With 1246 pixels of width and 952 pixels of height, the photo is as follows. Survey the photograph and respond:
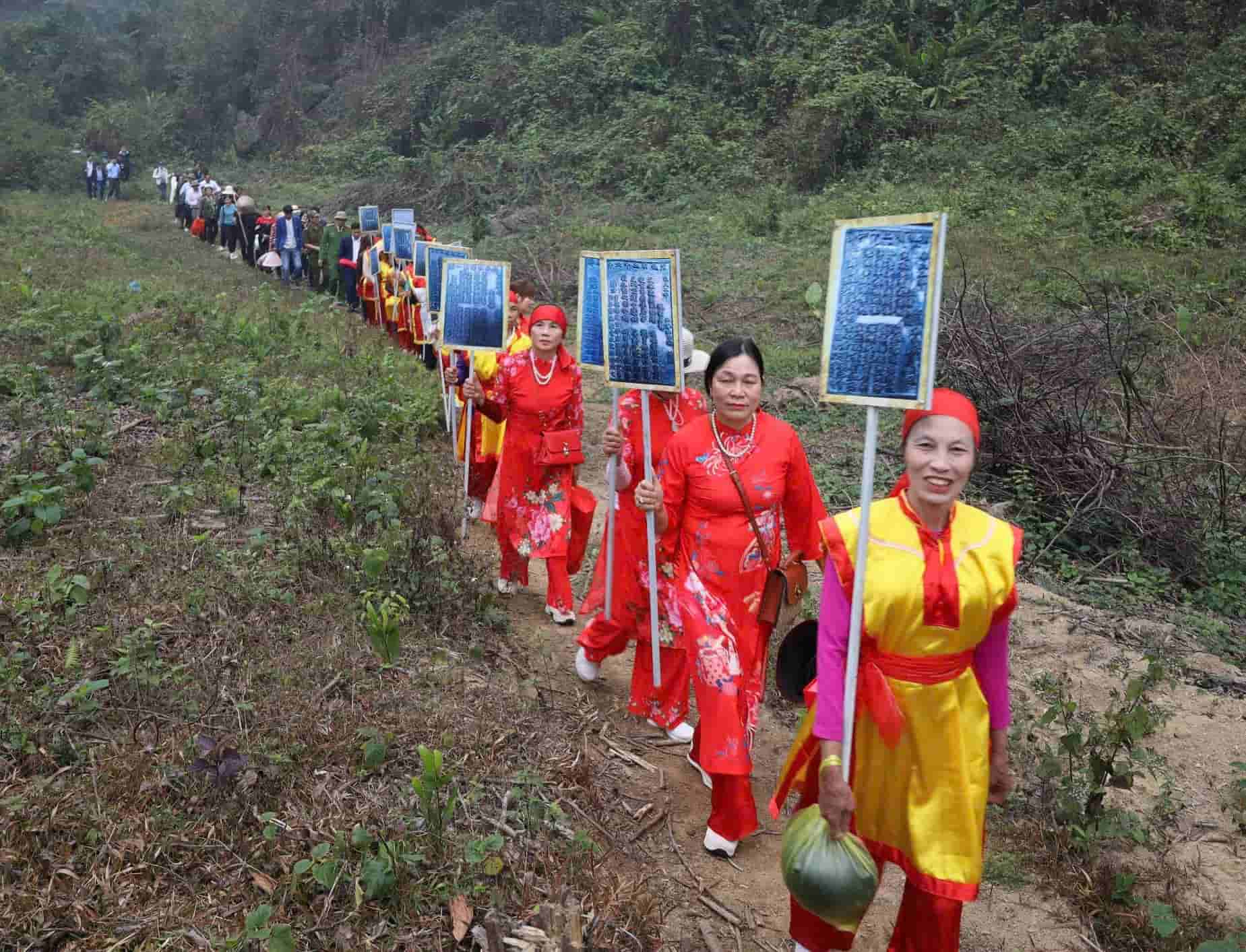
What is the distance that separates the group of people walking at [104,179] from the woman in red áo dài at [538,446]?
31759mm

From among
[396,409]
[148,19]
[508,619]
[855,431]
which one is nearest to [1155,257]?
[855,431]

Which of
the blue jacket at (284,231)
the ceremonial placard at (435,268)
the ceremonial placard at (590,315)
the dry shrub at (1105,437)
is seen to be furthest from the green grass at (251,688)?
the blue jacket at (284,231)

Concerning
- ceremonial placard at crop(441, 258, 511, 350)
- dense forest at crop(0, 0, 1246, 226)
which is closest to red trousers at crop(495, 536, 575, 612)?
ceremonial placard at crop(441, 258, 511, 350)

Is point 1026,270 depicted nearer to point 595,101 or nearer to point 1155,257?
point 1155,257

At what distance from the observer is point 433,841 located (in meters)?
3.55

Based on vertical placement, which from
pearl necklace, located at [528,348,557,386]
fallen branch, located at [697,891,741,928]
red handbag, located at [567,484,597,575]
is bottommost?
fallen branch, located at [697,891,741,928]

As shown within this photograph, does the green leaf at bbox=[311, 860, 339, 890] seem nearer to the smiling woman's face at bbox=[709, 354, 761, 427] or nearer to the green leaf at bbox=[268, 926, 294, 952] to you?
the green leaf at bbox=[268, 926, 294, 952]

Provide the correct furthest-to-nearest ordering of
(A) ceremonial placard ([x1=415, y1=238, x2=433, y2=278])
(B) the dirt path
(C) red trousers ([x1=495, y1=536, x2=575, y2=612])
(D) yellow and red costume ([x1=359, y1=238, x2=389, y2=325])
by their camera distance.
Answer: (D) yellow and red costume ([x1=359, y1=238, x2=389, y2=325]) < (A) ceremonial placard ([x1=415, y1=238, x2=433, y2=278]) < (C) red trousers ([x1=495, y1=536, x2=575, y2=612]) < (B) the dirt path

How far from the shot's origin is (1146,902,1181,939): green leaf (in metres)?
3.46

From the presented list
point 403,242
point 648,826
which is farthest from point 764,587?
point 403,242

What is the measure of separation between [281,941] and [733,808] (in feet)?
5.73

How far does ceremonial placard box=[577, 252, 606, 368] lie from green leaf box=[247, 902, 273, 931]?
3.04 m

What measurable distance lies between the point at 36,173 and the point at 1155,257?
33828 millimetres

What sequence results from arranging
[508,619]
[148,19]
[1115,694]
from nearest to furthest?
[1115,694], [508,619], [148,19]
